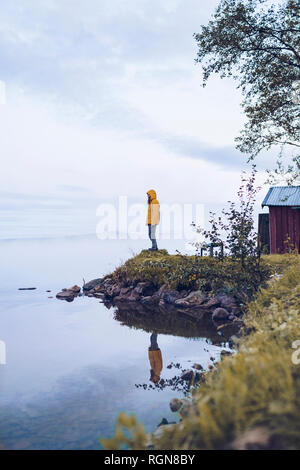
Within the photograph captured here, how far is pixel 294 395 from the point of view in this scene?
3.21m

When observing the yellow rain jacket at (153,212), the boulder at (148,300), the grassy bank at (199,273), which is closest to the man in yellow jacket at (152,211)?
the yellow rain jacket at (153,212)

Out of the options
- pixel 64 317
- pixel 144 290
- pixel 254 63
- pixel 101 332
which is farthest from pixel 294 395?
pixel 254 63

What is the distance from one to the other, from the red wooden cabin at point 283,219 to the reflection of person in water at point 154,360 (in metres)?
15.5

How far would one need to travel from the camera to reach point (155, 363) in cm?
755

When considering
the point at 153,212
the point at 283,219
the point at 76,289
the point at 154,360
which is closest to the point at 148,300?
the point at 76,289

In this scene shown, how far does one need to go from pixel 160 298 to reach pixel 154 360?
654 centimetres

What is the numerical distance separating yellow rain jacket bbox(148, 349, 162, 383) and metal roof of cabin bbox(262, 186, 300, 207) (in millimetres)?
17046

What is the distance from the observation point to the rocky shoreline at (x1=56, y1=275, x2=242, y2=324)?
11.7 metres

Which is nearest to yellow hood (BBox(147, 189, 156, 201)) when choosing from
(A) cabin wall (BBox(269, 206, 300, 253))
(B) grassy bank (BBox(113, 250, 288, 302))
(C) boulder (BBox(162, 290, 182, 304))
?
(B) grassy bank (BBox(113, 250, 288, 302))

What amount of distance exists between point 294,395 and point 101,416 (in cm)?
309

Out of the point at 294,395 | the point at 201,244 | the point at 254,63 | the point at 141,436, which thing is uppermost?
the point at 254,63

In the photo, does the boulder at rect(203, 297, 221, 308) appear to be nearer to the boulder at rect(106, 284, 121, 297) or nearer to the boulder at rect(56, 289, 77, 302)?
the boulder at rect(106, 284, 121, 297)
